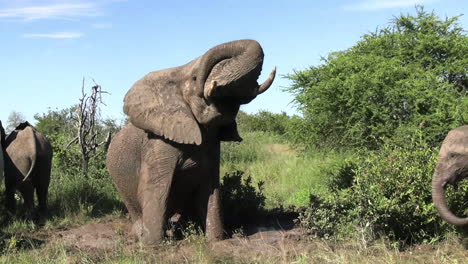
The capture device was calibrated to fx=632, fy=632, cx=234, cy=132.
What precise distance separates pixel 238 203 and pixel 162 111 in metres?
2.30

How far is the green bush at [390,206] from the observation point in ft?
22.7

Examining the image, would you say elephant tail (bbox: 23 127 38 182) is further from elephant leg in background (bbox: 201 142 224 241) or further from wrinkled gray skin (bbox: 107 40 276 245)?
elephant leg in background (bbox: 201 142 224 241)

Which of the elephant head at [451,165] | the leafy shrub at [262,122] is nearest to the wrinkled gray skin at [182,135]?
the elephant head at [451,165]

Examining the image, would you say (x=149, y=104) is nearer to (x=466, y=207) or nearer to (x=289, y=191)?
(x=466, y=207)

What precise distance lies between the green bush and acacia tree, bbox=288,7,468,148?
2.99m

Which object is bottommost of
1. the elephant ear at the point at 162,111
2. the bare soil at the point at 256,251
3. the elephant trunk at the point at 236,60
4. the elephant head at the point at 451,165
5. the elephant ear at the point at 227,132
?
the bare soil at the point at 256,251

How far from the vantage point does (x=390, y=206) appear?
271 inches

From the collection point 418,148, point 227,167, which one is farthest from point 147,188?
point 227,167

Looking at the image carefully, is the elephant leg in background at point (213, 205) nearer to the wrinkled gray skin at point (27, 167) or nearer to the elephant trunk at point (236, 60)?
the elephant trunk at point (236, 60)

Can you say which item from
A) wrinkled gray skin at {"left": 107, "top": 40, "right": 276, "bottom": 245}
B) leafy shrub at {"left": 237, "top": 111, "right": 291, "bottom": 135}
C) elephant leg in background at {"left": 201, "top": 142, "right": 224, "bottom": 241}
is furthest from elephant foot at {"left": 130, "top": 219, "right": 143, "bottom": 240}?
→ leafy shrub at {"left": 237, "top": 111, "right": 291, "bottom": 135}

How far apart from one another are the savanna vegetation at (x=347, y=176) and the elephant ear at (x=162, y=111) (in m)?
1.12

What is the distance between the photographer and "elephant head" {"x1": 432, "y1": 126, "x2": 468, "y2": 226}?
20.9ft

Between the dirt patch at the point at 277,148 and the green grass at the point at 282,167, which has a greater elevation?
the dirt patch at the point at 277,148

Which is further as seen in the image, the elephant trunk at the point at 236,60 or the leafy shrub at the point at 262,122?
the leafy shrub at the point at 262,122
